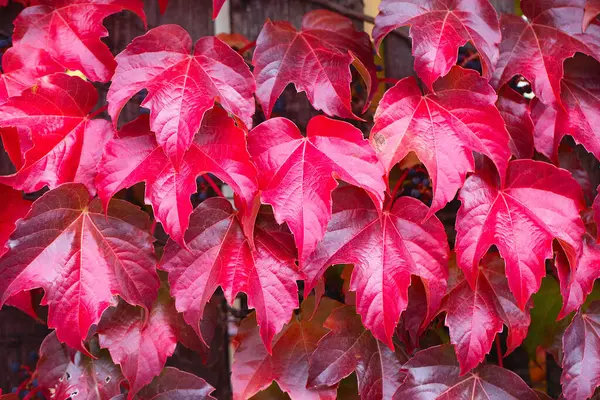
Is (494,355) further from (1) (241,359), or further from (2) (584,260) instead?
(1) (241,359)

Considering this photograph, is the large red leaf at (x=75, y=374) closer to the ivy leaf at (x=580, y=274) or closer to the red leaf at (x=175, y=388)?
the red leaf at (x=175, y=388)

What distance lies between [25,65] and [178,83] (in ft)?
1.05

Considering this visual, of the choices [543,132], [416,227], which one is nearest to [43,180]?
[416,227]

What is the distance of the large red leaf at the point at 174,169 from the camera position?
0.76 m

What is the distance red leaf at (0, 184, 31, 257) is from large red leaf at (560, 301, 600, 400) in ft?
2.97

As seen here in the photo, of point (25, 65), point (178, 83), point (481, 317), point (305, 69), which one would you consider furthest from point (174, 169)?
point (481, 317)

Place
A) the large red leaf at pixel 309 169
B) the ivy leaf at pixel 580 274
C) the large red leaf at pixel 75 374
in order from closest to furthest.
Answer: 1. the large red leaf at pixel 309 169
2. the ivy leaf at pixel 580 274
3. the large red leaf at pixel 75 374

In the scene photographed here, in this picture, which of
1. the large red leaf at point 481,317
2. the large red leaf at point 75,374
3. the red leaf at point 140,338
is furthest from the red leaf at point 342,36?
the large red leaf at point 75,374

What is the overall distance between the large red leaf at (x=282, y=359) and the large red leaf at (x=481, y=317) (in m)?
0.21

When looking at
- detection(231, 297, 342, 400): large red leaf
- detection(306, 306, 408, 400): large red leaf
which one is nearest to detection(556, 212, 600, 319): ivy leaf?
detection(306, 306, 408, 400): large red leaf

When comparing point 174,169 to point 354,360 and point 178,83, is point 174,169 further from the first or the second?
point 354,360

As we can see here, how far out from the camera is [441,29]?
0.82 m

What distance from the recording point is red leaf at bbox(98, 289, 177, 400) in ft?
2.93

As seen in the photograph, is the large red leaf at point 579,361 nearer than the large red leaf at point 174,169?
No
